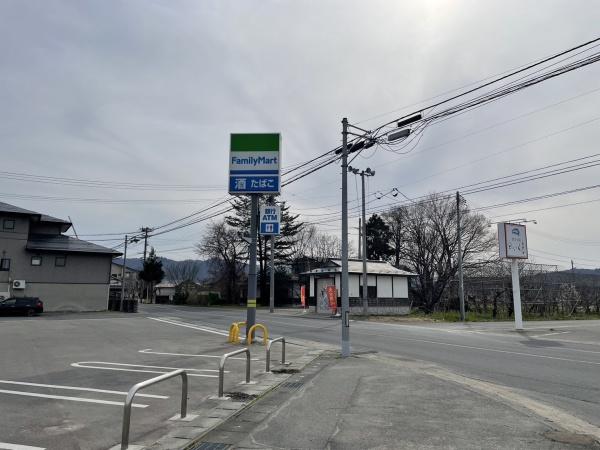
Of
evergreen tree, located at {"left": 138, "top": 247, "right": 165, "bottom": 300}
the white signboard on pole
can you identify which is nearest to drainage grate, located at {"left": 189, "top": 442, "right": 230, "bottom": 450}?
the white signboard on pole

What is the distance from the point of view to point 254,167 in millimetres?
16453

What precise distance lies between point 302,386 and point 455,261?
44.1 metres

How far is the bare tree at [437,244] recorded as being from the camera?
48688mm

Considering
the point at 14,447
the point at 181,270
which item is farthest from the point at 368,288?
the point at 181,270

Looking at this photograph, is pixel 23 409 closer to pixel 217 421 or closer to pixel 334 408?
pixel 217 421

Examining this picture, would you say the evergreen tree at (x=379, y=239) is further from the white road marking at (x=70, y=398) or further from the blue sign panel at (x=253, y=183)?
the white road marking at (x=70, y=398)

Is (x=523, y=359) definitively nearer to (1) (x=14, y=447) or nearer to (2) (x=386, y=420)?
(2) (x=386, y=420)

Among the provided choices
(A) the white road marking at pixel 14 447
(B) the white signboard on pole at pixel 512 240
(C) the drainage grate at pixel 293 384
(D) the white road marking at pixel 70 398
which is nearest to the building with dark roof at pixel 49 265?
(B) the white signboard on pole at pixel 512 240

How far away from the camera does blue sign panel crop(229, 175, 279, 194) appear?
16172 mm

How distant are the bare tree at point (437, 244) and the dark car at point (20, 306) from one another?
117ft

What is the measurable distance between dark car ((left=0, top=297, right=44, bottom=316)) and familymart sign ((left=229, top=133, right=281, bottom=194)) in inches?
975

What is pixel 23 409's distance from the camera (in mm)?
6488

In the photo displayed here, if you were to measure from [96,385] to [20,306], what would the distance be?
1148 inches

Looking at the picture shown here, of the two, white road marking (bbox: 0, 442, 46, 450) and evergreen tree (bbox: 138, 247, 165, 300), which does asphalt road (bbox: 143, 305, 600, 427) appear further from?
evergreen tree (bbox: 138, 247, 165, 300)
